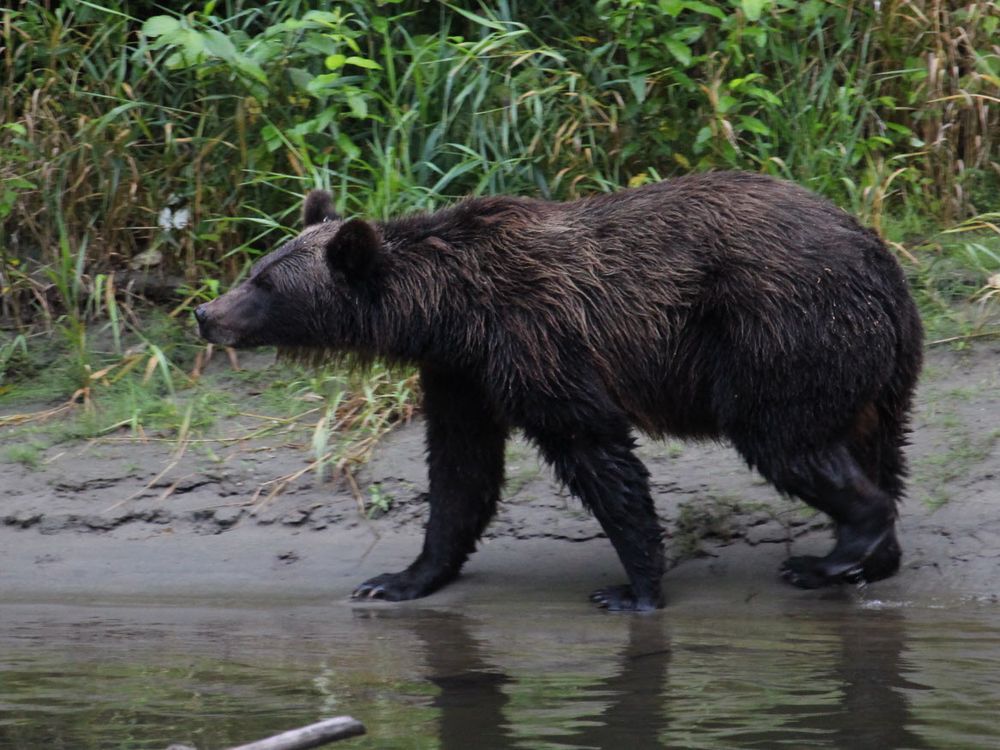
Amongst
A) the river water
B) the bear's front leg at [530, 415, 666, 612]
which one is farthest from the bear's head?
the river water

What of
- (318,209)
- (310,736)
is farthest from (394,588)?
(310,736)

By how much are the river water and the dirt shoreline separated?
288 mm

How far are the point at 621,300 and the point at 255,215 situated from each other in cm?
358

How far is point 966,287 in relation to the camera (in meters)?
8.27

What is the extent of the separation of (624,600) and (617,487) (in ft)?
1.73

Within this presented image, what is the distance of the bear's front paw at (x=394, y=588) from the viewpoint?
657 centimetres

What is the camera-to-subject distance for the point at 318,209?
6.89 m

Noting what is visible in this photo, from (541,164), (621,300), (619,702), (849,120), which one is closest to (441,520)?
(621,300)

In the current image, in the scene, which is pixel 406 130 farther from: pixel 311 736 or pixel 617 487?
pixel 311 736

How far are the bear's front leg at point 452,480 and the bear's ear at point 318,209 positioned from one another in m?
0.91

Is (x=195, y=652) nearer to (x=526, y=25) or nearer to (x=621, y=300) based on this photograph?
(x=621, y=300)

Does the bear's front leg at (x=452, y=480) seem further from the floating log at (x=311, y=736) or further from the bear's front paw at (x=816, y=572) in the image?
the floating log at (x=311, y=736)

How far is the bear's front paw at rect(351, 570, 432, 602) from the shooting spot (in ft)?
21.6

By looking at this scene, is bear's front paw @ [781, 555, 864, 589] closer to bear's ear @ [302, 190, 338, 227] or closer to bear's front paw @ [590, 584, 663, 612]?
bear's front paw @ [590, 584, 663, 612]
